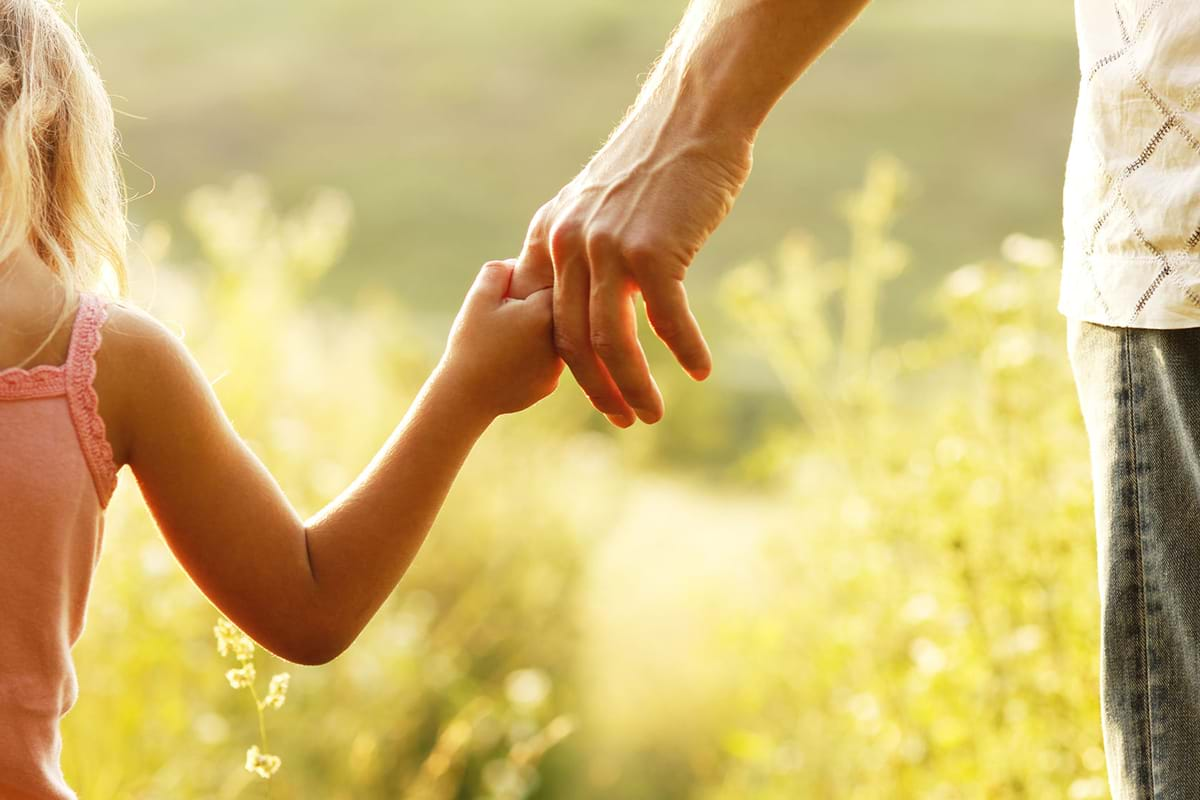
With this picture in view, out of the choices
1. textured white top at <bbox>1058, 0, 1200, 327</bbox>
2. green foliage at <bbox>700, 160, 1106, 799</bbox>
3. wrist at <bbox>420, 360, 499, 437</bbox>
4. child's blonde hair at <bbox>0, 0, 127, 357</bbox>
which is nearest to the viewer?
textured white top at <bbox>1058, 0, 1200, 327</bbox>

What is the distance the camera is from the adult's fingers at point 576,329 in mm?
1119

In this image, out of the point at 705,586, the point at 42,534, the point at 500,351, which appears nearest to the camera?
the point at 42,534

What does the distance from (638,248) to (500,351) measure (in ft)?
0.48

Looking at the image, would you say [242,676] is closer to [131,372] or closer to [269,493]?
[269,493]

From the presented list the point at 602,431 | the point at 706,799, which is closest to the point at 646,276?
the point at 706,799

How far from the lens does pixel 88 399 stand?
2.90ft

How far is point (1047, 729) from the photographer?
177 cm

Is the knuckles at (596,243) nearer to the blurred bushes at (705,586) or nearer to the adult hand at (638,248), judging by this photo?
the adult hand at (638,248)

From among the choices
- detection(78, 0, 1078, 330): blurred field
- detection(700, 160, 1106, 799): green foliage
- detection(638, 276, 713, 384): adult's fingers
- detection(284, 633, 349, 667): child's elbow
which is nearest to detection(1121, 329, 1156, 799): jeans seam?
detection(638, 276, 713, 384): adult's fingers

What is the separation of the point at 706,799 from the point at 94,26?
18.2ft

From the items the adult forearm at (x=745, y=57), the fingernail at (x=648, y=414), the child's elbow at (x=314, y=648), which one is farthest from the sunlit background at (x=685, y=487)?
the adult forearm at (x=745, y=57)

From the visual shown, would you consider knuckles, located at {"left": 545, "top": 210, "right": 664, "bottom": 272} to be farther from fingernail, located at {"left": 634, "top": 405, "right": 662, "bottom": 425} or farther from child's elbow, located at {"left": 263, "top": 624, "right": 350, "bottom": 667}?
child's elbow, located at {"left": 263, "top": 624, "right": 350, "bottom": 667}

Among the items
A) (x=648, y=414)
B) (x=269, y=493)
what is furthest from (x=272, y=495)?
(x=648, y=414)

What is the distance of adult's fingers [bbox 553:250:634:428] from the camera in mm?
1119
